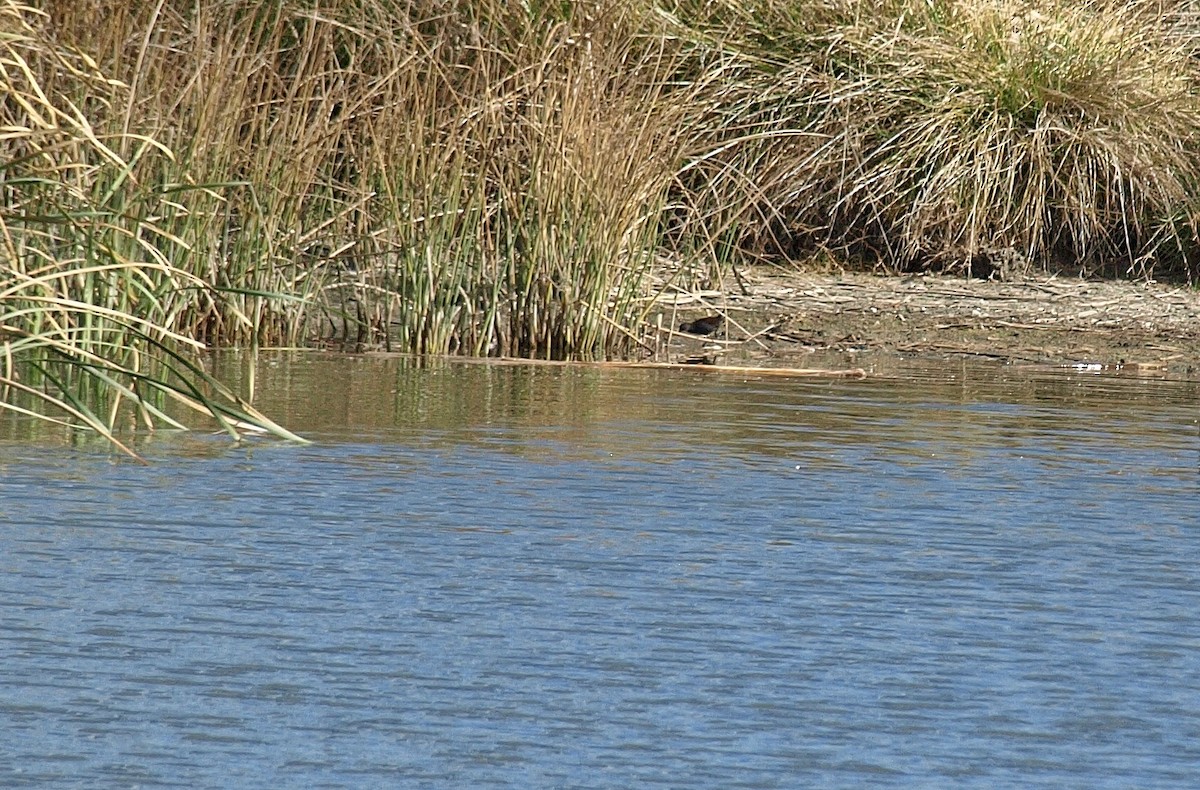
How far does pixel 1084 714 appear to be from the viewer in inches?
160

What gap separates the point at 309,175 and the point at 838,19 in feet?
16.6

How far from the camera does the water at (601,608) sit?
3.77 meters

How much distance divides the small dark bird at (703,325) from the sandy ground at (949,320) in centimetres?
5

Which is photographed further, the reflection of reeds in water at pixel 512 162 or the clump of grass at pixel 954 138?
the clump of grass at pixel 954 138

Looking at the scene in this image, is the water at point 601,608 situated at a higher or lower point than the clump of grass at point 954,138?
lower

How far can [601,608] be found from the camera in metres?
4.80

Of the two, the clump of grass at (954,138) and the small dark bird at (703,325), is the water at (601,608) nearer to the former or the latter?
the small dark bird at (703,325)

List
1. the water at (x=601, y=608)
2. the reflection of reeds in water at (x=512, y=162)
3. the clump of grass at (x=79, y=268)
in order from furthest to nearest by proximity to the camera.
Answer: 1. the reflection of reeds in water at (x=512, y=162)
2. the clump of grass at (x=79, y=268)
3. the water at (x=601, y=608)

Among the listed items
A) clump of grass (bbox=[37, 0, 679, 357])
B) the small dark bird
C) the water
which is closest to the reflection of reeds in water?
clump of grass (bbox=[37, 0, 679, 357])

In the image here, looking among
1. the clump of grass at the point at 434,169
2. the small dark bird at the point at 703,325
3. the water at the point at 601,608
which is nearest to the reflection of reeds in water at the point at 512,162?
the clump of grass at the point at 434,169

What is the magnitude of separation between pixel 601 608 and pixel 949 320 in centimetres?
733

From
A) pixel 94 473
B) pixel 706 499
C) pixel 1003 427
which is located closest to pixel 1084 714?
pixel 706 499

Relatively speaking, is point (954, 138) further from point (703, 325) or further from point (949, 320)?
point (703, 325)

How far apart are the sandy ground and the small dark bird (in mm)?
52
